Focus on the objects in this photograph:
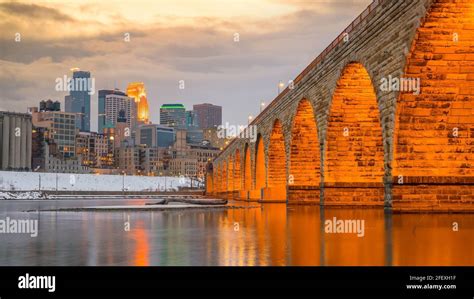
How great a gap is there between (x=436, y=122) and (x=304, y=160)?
2116 cm

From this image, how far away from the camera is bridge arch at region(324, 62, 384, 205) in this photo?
3275 centimetres

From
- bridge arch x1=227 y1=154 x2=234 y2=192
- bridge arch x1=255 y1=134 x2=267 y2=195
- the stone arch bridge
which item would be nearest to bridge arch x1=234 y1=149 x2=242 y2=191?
bridge arch x1=227 y1=154 x2=234 y2=192

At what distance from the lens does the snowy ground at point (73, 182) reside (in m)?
151

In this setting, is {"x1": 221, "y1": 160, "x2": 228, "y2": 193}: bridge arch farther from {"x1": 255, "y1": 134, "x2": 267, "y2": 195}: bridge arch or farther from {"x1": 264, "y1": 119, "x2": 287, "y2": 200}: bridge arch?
{"x1": 264, "y1": 119, "x2": 287, "y2": 200}: bridge arch

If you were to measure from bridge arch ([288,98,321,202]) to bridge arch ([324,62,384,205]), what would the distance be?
761 centimetres

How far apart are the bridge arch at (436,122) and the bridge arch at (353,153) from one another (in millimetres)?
9675

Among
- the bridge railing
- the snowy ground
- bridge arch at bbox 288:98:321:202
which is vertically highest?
the bridge railing

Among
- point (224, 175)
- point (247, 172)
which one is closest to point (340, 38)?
point (247, 172)

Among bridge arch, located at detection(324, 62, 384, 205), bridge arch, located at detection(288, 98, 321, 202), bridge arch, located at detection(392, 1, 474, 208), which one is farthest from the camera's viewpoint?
bridge arch, located at detection(288, 98, 321, 202)

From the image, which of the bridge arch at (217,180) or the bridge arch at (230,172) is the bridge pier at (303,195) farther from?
the bridge arch at (217,180)

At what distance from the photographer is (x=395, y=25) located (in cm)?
2234

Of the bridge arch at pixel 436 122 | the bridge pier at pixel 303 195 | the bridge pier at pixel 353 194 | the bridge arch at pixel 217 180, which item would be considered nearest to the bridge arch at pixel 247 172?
the bridge pier at pixel 303 195
